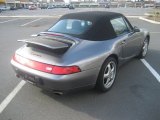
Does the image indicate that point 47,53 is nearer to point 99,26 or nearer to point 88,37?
point 88,37

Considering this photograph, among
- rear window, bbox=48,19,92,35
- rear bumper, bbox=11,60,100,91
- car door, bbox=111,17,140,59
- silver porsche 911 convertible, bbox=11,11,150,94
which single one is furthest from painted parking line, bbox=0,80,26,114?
car door, bbox=111,17,140,59

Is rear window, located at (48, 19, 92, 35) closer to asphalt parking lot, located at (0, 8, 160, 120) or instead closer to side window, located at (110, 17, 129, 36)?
side window, located at (110, 17, 129, 36)

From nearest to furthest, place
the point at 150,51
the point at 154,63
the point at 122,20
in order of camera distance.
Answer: the point at 122,20 → the point at 154,63 → the point at 150,51

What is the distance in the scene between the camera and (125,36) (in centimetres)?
534

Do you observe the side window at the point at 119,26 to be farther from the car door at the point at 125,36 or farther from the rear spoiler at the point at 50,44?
the rear spoiler at the point at 50,44

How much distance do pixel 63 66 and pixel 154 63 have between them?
3.69 m

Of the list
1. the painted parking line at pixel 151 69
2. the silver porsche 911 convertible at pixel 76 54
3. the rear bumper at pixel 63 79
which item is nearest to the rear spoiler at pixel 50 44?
the silver porsche 911 convertible at pixel 76 54

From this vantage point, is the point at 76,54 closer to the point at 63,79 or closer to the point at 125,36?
the point at 63,79

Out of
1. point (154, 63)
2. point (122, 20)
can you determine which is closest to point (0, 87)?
point (122, 20)

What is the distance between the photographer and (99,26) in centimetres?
480

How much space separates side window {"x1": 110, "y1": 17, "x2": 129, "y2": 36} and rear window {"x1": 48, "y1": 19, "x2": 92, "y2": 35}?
650 millimetres

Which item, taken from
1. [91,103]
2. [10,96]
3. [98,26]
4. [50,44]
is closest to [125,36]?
[98,26]

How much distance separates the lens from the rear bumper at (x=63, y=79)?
3.74 meters

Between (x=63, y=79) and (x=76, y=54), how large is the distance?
51 cm
